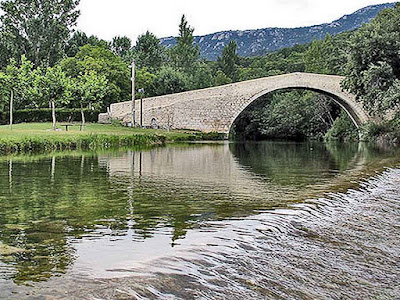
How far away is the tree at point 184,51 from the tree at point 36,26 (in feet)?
60.2

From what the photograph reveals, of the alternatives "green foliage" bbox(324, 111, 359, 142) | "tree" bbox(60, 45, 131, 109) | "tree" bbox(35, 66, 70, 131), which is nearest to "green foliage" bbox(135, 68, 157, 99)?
"tree" bbox(60, 45, 131, 109)

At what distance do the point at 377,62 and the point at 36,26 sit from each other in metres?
29.8

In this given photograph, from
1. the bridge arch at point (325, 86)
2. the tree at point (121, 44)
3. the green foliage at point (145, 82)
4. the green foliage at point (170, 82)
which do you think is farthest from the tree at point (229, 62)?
the bridge arch at point (325, 86)

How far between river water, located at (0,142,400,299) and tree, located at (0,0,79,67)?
3707 centimetres

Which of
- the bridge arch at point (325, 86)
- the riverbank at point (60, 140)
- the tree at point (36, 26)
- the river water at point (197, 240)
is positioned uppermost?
the tree at point (36, 26)

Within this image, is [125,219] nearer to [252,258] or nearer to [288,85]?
[252,258]

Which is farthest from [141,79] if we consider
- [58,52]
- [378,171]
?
[378,171]

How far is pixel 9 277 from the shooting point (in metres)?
3.23

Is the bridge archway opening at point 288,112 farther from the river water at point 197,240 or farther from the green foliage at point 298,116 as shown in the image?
the river water at point 197,240

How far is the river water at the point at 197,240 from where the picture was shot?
3.29 meters

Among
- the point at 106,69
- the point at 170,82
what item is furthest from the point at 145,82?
the point at 106,69

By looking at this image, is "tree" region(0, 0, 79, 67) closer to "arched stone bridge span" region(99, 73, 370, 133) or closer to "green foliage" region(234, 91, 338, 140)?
"arched stone bridge span" region(99, 73, 370, 133)

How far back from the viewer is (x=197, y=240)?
4414 millimetres

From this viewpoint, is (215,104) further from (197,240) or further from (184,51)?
(197,240)
